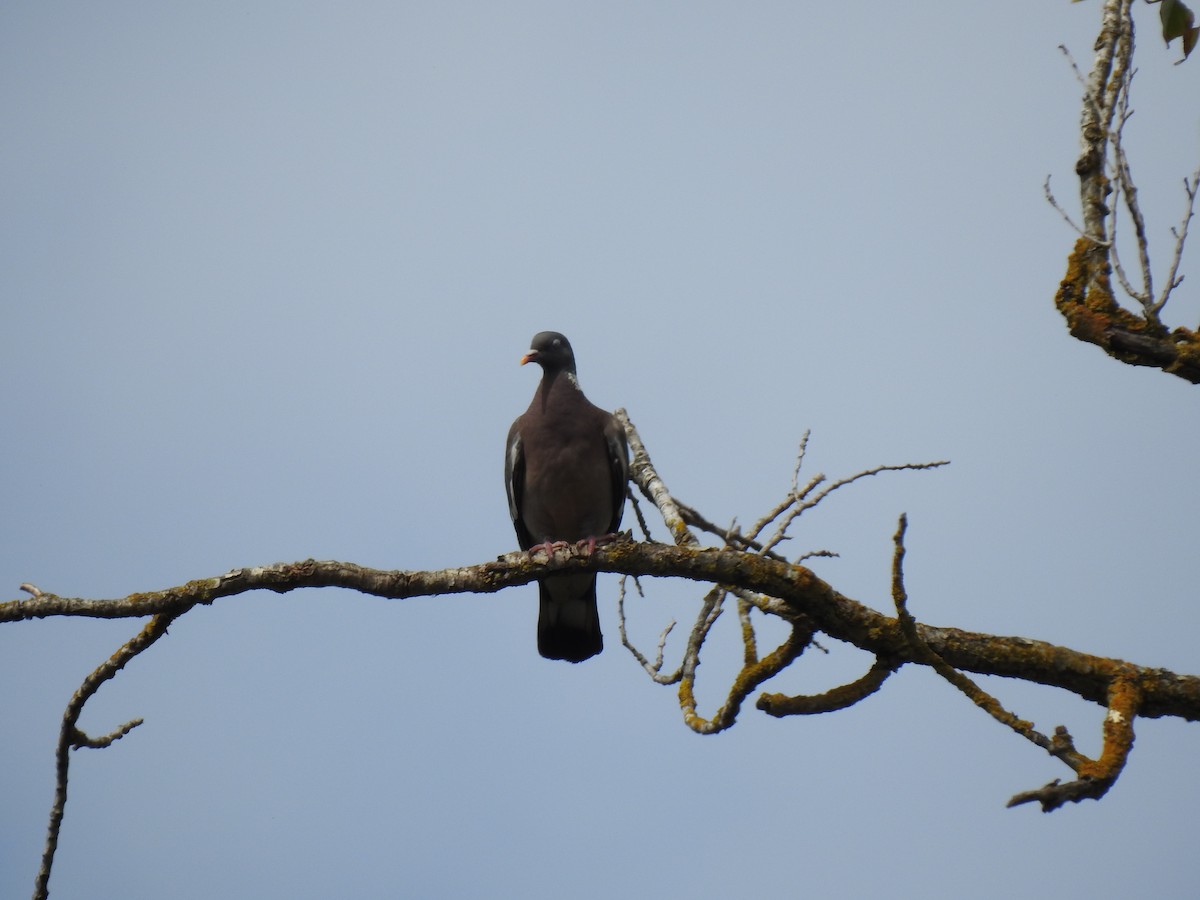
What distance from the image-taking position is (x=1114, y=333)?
3.22 m

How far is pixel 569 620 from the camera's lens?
650cm

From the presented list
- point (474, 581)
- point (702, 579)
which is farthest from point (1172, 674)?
point (474, 581)

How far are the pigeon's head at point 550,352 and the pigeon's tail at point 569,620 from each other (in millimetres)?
1211

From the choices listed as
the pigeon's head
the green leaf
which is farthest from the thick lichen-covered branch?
the pigeon's head

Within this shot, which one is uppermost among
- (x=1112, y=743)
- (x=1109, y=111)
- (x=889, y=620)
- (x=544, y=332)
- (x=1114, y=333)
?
(x=544, y=332)

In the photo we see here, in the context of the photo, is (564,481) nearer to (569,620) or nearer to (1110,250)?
(569,620)

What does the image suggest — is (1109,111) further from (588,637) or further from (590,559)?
(588,637)

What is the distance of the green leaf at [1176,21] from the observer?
9.48ft

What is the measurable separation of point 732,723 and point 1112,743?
1058 millimetres

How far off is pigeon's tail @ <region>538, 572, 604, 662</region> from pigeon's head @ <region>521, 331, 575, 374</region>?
3.97 feet

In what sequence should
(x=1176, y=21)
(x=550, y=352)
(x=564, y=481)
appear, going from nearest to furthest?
(x=1176, y=21) → (x=564, y=481) → (x=550, y=352)

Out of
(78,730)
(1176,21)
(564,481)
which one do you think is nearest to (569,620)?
(564,481)

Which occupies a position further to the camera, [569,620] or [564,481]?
[569,620]

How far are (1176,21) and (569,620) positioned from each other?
440 centimetres
